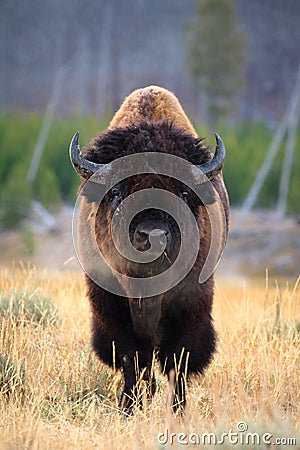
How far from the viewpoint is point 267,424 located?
13.8 ft

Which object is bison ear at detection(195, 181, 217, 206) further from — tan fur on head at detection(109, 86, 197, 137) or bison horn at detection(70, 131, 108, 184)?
tan fur on head at detection(109, 86, 197, 137)

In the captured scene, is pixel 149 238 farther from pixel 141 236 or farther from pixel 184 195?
pixel 184 195

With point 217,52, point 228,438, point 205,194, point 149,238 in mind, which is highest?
point 217,52

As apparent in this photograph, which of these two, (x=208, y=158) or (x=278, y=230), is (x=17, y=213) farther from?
(x=208, y=158)

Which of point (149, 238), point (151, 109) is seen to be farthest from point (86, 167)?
point (151, 109)

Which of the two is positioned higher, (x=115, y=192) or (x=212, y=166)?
(x=212, y=166)

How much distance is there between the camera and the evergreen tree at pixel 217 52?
36969 mm

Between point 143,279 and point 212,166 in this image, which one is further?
point 212,166

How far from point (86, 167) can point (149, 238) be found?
3.42 ft

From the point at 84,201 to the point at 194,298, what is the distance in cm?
124

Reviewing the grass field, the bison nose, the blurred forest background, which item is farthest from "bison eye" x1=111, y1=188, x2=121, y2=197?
the blurred forest background

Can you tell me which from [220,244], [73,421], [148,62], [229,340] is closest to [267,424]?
[73,421]

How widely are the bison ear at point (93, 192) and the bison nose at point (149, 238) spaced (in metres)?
0.77

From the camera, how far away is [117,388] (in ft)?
19.6
